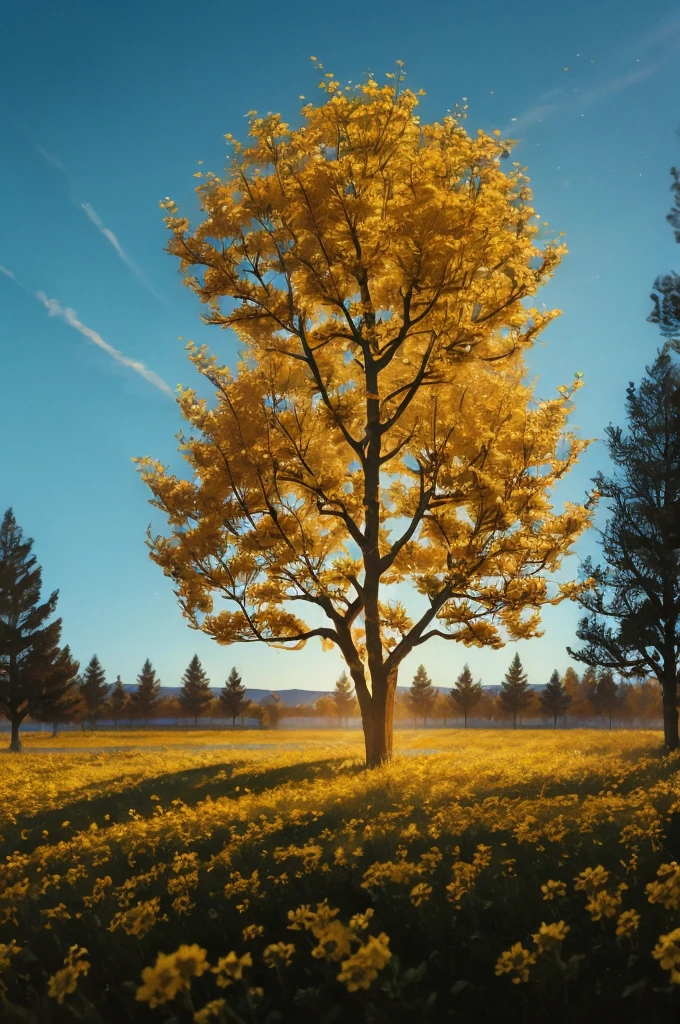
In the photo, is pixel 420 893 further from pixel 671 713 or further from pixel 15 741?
pixel 15 741

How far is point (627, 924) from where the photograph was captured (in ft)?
12.0

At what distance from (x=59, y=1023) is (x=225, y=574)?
1052 centimetres

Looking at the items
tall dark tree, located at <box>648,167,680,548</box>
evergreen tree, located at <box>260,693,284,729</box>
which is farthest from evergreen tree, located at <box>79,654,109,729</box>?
tall dark tree, located at <box>648,167,680,548</box>

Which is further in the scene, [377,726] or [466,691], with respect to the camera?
[466,691]

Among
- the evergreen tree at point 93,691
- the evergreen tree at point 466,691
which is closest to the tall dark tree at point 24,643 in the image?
the evergreen tree at point 93,691

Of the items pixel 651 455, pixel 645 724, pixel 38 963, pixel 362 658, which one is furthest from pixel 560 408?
pixel 645 724

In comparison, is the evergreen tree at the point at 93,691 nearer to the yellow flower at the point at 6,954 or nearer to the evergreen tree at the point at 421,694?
the evergreen tree at the point at 421,694

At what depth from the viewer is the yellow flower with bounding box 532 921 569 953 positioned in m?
3.34

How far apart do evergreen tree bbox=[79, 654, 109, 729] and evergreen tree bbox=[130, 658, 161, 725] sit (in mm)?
3109

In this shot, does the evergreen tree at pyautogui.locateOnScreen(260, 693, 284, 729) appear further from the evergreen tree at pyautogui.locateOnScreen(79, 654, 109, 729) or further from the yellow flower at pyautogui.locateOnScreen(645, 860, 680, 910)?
the yellow flower at pyautogui.locateOnScreen(645, 860, 680, 910)

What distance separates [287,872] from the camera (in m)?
5.41

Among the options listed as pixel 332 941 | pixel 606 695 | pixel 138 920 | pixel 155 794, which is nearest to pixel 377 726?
pixel 155 794

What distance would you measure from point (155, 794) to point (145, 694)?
2233 inches

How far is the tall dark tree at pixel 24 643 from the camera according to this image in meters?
36.4
